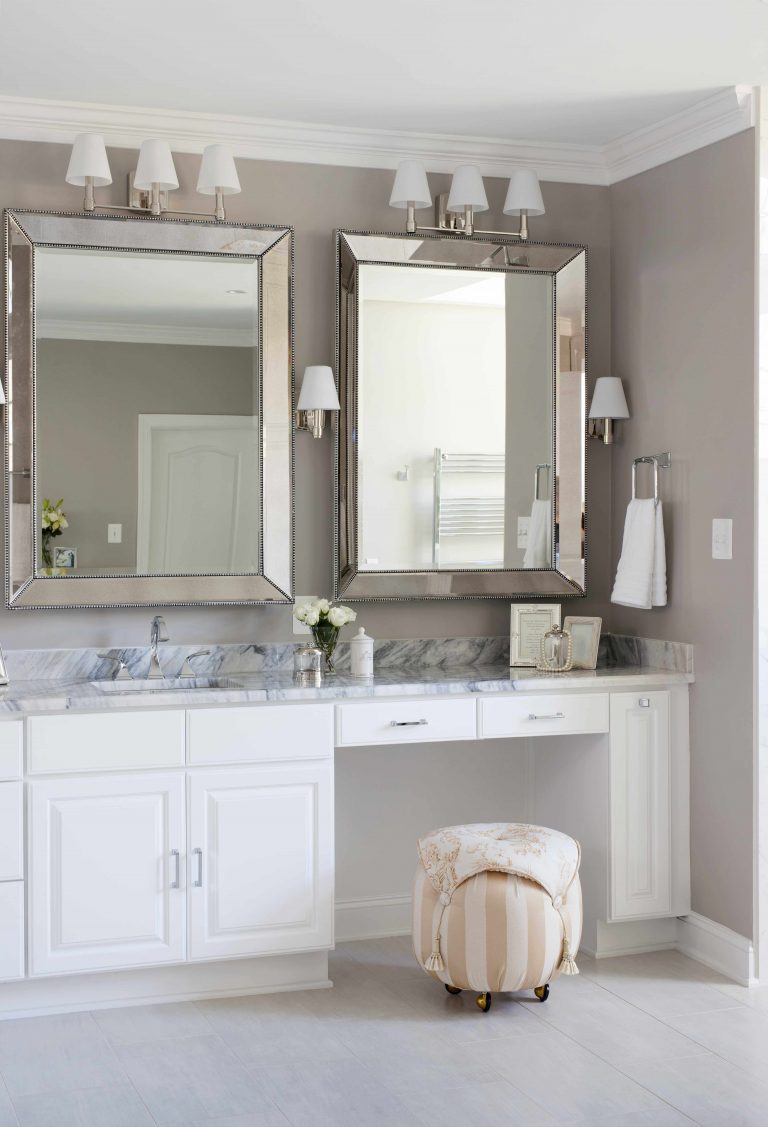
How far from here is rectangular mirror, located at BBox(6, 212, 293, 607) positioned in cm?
348

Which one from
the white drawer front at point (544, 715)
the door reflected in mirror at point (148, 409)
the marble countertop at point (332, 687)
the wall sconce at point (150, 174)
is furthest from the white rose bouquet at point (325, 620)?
the wall sconce at point (150, 174)

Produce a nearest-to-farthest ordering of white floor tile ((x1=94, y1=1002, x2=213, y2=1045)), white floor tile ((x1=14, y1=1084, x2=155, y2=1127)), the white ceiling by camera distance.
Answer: white floor tile ((x1=14, y1=1084, x2=155, y2=1127))
the white ceiling
white floor tile ((x1=94, y1=1002, x2=213, y2=1045))

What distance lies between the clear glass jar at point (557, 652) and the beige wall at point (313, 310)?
28 cm

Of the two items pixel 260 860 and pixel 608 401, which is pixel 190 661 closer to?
pixel 260 860

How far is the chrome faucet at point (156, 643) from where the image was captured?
11.7ft

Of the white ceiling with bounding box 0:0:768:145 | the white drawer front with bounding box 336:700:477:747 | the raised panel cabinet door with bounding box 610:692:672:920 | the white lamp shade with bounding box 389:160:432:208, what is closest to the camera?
the white ceiling with bounding box 0:0:768:145

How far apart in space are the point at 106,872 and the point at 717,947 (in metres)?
1.77

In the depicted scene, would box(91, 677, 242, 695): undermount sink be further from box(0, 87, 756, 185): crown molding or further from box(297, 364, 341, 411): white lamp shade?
box(0, 87, 756, 185): crown molding

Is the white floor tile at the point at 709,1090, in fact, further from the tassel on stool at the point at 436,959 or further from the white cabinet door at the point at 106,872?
the white cabinet door at the point at 106,872

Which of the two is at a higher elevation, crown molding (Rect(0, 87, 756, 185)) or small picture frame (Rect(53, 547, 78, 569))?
crown molding (Rect(0, 87, 756, 185))

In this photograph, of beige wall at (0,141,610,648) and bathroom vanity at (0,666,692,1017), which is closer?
bathroom vanity at (0,666,692,1017)

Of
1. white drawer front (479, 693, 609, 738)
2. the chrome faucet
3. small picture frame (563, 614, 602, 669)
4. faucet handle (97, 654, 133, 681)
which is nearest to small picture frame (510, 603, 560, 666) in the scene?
small picture frame (563, 614, 602, 669)

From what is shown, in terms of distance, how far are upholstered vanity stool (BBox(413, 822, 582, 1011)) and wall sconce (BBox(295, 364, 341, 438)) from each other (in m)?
1.33

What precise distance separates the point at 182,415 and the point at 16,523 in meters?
0.58
